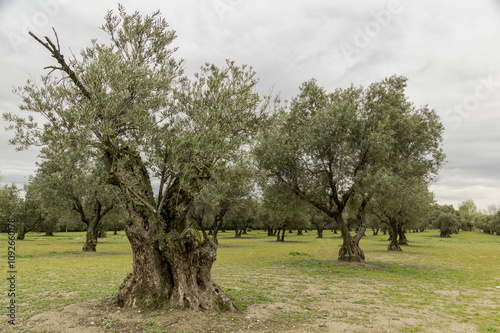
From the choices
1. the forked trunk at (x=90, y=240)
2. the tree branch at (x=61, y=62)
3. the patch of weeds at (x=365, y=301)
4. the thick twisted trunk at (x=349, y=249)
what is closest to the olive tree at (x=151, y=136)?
the tree branch at (x=61, y=62)

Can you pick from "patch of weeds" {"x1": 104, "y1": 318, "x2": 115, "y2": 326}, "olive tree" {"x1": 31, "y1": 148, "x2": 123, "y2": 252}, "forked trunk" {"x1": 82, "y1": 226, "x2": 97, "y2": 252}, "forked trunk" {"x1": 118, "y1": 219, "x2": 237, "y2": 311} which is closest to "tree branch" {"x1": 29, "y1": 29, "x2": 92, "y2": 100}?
"forked trunk" {"x1": 118, "y1": 219, "x2": 237, "y2": 311}

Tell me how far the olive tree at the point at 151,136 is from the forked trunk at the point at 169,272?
0.03 m

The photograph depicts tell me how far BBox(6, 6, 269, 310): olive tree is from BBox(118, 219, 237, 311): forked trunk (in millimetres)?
33

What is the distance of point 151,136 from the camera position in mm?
10062

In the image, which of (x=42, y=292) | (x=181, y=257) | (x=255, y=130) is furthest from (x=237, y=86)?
(x=42, y=292)

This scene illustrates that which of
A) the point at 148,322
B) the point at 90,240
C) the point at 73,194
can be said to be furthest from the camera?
the point at 90,240

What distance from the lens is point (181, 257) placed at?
400 inches

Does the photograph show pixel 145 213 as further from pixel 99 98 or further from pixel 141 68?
pixel 141 68

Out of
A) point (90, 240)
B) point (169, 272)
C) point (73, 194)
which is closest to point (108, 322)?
point (169, 272)

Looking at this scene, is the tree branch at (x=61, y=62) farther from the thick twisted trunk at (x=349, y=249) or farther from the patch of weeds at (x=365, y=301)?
the thick twisted trunk at (x=349, y=249)

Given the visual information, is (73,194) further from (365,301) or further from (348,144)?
(365,301)

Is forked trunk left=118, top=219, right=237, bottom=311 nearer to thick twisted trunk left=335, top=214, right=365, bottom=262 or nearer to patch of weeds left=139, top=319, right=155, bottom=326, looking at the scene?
patch of weeds left=139, top=319, right=155, bottom=326

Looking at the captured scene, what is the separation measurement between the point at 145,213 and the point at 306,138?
1356 centimetres

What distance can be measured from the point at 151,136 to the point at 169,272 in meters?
4.88
